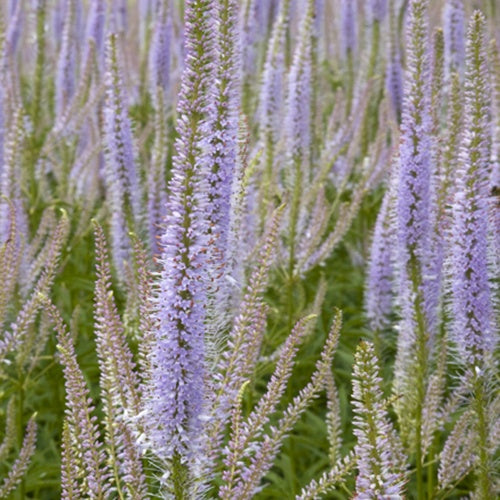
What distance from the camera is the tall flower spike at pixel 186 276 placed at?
6.17ft

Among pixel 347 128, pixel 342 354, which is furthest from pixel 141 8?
pixel 342 354

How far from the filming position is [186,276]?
Answer: 202 cm

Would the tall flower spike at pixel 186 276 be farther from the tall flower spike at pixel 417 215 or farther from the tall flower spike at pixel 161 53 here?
the tall flower spike at pixel 161 53

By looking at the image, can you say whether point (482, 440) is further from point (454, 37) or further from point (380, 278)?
point (454, 37)

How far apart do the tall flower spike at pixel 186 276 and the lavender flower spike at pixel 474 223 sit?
1248mm

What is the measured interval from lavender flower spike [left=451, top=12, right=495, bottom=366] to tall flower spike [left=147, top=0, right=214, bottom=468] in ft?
4.09

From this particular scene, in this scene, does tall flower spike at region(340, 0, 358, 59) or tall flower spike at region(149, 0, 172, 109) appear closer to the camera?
tall flower spike at region(149, 0, 172, 109)

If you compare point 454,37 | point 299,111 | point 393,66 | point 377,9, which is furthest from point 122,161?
point 377,9

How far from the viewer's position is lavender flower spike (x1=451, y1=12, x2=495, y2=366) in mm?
2875

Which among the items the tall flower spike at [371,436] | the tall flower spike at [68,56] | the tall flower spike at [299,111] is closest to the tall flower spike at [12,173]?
the tall flower spike at [299,111]

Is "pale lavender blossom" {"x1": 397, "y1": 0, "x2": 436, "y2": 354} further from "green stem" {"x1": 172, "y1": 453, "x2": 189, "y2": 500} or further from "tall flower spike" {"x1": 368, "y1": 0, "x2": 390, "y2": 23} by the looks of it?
"tall flower spike" {"x1": 368, "y1": 0, "x2": 390, "y2": 23}

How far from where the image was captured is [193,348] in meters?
2.07

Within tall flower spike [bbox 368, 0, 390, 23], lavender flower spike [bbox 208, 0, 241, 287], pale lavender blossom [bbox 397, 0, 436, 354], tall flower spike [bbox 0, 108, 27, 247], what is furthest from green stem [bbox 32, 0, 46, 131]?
lavender flower spike [bbox 208, 0, 241, 287]

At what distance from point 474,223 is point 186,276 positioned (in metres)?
1.45
